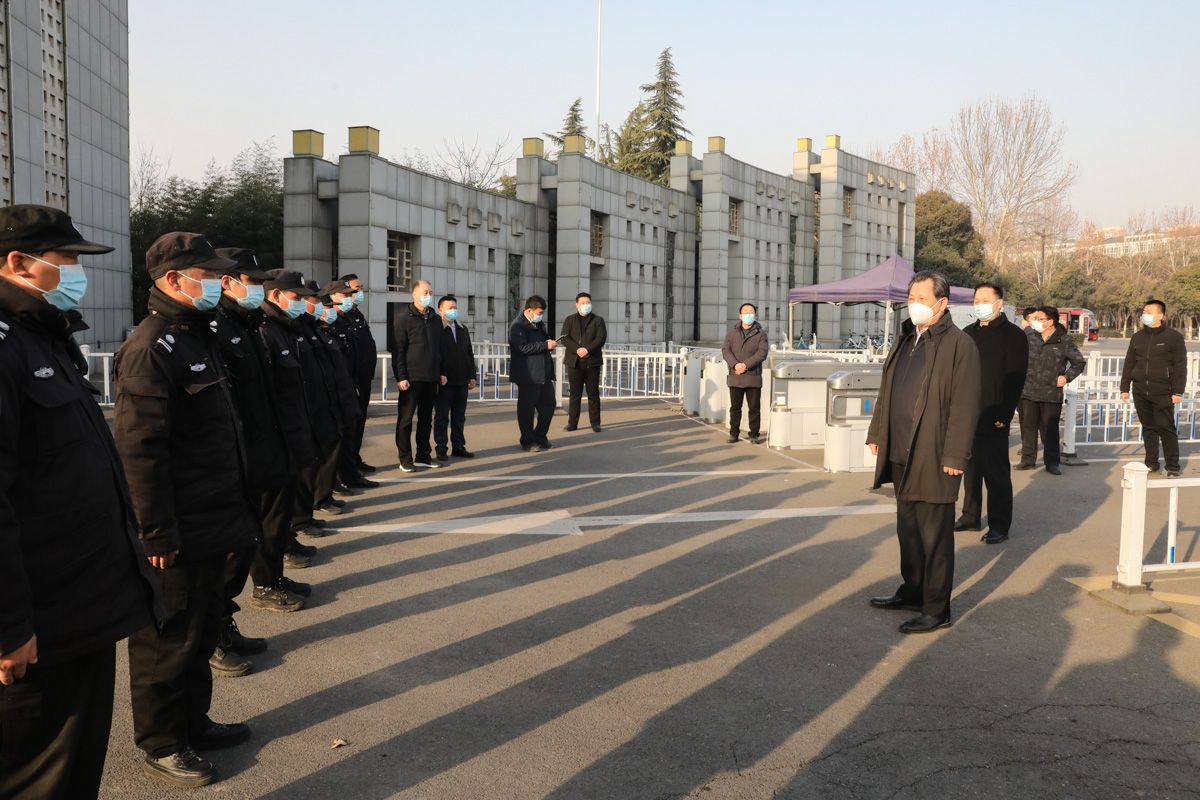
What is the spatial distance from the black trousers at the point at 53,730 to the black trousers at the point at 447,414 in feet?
26.7

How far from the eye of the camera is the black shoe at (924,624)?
539 centimetres

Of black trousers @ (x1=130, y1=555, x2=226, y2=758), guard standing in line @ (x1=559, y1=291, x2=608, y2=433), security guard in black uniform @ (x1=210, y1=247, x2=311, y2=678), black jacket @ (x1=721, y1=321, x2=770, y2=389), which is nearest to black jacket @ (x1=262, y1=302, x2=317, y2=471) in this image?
security guard in black uniform @ (x1=210, y1=247, x2=311, y2=678)

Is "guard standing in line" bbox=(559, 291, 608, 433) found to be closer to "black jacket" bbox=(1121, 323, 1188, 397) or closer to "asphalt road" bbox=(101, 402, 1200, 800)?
"asphalt road" bbox=(101, 402, 1200, 800)

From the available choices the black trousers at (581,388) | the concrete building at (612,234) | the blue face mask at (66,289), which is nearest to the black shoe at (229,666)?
the blue face mask at (66,289)

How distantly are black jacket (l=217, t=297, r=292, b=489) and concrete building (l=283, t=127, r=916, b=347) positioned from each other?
15.6 meters

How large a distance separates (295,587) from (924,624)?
372 centimetres

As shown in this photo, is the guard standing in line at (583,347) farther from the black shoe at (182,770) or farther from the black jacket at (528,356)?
the black shoe at (182,770)

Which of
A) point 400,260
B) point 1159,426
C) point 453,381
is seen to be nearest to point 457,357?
point 453,381

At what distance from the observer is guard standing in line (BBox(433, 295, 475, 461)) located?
10844 millimetres

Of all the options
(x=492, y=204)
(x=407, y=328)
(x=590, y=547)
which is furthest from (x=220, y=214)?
(x=590, y=547)

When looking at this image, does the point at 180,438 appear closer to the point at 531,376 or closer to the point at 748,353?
the point at 531,376

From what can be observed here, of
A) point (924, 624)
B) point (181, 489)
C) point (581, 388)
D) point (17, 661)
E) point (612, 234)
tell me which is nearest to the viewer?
point (17, 661)

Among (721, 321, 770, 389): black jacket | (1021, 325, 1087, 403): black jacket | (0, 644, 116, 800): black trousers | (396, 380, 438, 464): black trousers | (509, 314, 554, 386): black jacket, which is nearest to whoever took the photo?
(0, 644, 116, 800): black trousers

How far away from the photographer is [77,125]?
20.0m
